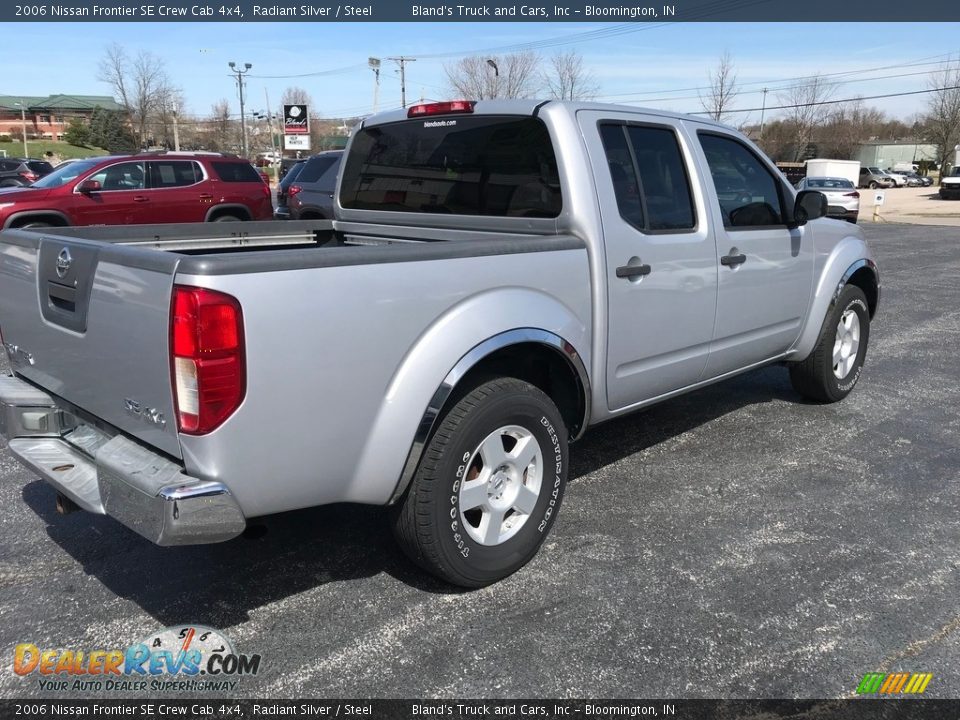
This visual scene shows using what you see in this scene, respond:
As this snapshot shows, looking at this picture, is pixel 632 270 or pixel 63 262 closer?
pixel 63 262

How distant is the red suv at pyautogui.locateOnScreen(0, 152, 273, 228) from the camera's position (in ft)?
41.4

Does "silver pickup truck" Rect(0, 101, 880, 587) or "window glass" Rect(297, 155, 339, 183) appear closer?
"silver pickup truck" Rect(0, 101, 880, 587)

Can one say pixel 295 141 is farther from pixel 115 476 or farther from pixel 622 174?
pixel 115 476

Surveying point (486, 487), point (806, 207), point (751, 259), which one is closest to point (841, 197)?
point (806, 207)

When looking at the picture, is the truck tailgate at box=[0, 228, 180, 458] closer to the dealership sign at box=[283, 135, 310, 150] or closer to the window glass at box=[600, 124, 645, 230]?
the window glass at box=[600, 124, 645, 230]

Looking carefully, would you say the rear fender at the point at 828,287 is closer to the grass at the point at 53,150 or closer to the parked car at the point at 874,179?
the parked car at the point at 874,179

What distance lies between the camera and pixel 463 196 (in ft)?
13.3

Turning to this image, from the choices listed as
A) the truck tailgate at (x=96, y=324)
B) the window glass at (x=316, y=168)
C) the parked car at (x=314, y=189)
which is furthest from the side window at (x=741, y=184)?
the window glass at (x=316, y=168)

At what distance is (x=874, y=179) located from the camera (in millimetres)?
57000

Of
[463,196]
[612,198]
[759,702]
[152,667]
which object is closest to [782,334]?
[612,198]

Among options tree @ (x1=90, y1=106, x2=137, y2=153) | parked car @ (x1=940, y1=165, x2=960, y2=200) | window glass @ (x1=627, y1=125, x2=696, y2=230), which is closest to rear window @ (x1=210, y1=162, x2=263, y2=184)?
window glass @ (x1=627, y1=125, x2=696, y2=230)

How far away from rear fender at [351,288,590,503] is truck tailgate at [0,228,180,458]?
0.66m

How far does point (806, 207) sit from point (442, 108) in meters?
2.28

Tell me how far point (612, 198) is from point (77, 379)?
7.69 feet
